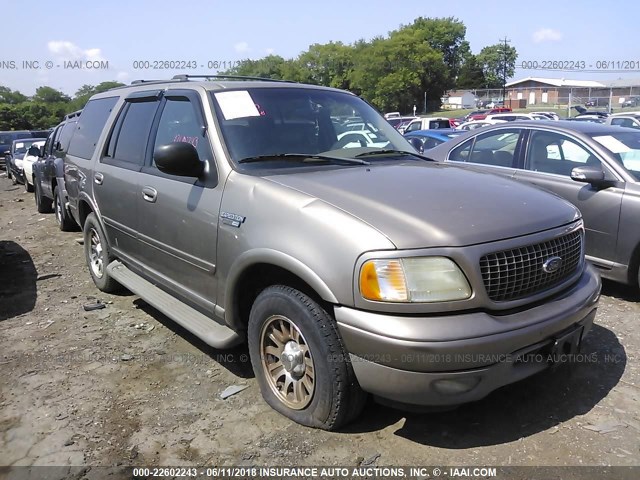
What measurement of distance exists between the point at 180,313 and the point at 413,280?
1947mm

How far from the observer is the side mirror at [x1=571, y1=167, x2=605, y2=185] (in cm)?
489

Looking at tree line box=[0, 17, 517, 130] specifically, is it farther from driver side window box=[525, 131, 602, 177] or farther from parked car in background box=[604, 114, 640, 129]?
driver side window box=[525, 131, 602, 177]

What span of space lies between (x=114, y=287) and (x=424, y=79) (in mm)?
79082

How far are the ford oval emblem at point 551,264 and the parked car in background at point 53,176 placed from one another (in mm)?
7770

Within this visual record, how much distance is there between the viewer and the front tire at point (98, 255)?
5.16 metres

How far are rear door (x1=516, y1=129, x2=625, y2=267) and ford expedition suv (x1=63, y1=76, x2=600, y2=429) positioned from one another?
1876mm

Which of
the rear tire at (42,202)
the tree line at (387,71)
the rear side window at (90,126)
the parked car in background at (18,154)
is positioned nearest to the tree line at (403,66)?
the tree line at (387,71)

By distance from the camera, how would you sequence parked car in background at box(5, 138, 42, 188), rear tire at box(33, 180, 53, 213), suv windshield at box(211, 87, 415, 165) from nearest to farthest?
1. suv windshield at box(211, 87, 415, 165)
2. rear tire at box(33, 180, 53, 213)
3. parked car in background at box(5, 138, 42, 188)

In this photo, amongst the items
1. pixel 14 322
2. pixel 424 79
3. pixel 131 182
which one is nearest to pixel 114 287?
pixel 14 322

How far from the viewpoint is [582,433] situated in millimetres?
2955

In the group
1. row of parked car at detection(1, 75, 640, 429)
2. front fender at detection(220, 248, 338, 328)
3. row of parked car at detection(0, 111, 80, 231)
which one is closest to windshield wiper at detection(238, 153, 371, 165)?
row of parked car at detection(1, 75, 640, 429)

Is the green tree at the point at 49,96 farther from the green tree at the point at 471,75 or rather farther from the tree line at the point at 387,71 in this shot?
the green tree at the point at 471,75

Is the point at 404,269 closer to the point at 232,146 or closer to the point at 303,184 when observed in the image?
the point at 303,184

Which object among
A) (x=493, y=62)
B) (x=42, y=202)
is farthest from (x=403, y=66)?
(x=42, y=202)
